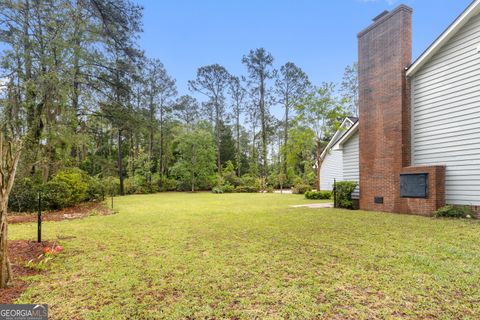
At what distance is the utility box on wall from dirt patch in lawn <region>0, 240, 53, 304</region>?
948 centimetres

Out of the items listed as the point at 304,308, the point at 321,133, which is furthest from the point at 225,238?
the point at 321,133

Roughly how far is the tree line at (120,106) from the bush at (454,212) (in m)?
9.58

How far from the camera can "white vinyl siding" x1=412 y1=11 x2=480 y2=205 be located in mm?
6855

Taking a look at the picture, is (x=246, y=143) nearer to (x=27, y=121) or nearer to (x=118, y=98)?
(x=118, y=98)

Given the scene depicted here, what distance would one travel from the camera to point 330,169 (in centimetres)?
1783

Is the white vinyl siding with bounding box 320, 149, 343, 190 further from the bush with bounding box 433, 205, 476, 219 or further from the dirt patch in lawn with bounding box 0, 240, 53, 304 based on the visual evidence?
the dirt patch in lawn with bounding box 0, 240, 53, 304

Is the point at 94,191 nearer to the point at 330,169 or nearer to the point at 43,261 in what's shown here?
the point at 43,261

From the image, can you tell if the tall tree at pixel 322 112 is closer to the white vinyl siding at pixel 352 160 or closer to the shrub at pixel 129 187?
the white vinyl siding at pixel 352 160

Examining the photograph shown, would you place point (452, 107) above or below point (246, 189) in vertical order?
above

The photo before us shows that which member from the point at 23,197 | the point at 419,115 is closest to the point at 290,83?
the point at 419,115

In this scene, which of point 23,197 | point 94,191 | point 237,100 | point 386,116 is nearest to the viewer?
point 386,116

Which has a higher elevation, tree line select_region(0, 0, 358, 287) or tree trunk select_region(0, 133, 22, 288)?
tree line select_region(0, 0, 358, 287)

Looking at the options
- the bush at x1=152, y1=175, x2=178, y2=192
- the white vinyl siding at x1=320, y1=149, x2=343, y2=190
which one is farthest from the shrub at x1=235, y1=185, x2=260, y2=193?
the white vinyl siding at x1=320, y1=149, x2=343, y2=190

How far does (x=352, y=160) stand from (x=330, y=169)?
676 centimetres
